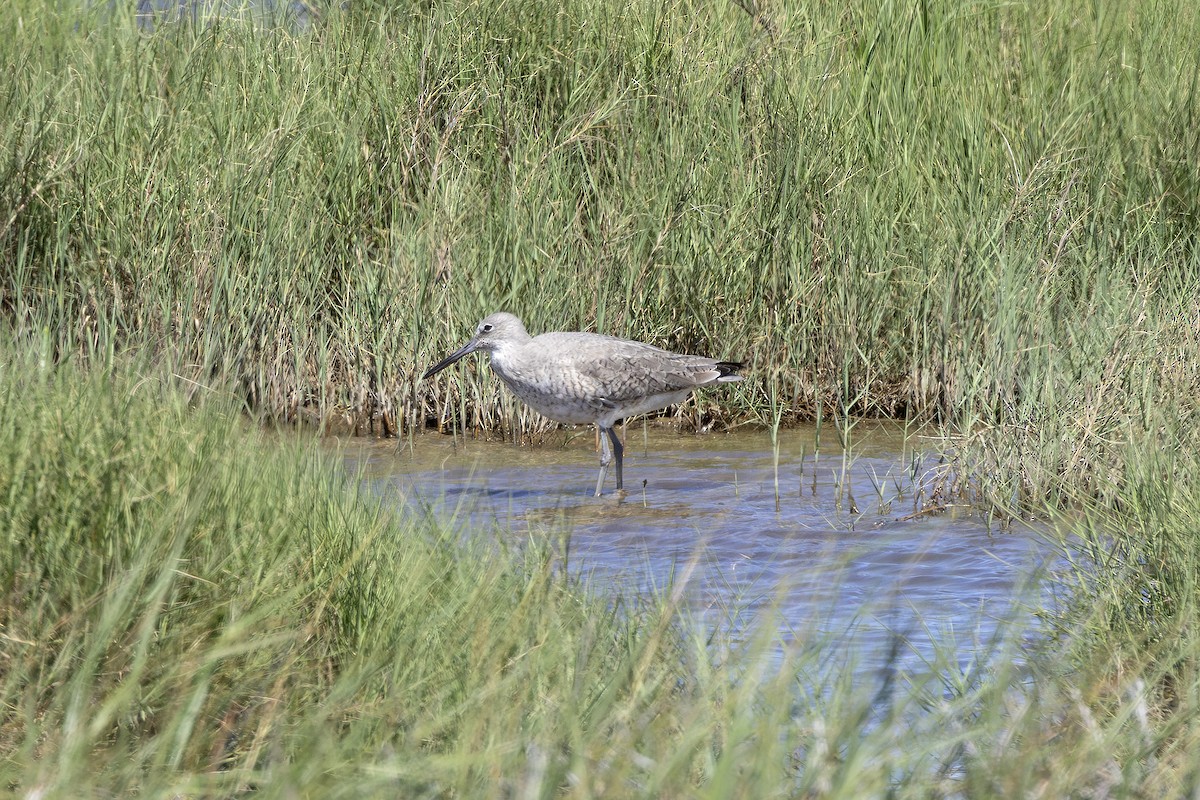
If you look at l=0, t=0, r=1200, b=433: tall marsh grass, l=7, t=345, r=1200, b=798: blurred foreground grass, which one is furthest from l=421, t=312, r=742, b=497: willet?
l=7, t=345, r=1200, b=798: blurred foreground grass

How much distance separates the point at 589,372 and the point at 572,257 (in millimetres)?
968

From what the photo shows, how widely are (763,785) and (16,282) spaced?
563cm

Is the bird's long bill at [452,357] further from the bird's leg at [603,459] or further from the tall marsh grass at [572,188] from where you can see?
the bird's leg at [603,459]

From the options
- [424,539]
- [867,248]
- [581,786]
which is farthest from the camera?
[867,248]

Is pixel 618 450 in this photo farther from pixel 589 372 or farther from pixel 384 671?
pixel 384 671

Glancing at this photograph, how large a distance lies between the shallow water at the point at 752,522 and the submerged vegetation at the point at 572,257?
0.24 m

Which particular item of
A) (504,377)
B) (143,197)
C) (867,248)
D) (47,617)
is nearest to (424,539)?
(47,617)

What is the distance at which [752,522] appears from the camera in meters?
6.92

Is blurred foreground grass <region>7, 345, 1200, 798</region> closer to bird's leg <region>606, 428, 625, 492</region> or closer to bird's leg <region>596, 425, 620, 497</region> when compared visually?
bird's leg <region>596, 425, 620, 497</region>

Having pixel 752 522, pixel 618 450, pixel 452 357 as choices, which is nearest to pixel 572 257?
pixel 452 357

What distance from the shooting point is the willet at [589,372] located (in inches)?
301

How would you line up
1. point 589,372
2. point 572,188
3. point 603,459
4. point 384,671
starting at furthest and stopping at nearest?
point 572,188 → point 603,459 → point 589,372 → point 384,671

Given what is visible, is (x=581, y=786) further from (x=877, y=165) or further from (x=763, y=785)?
(x=877, y=165)

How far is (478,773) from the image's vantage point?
2.74 metres
